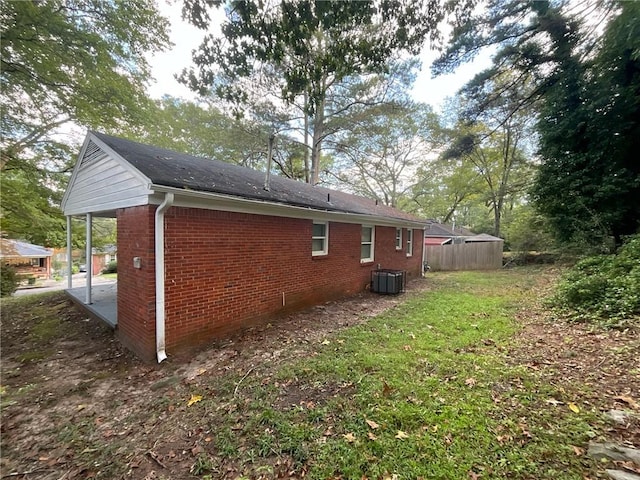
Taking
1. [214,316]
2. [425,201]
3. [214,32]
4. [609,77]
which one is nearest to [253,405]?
[214,316]

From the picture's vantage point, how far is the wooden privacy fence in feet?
55.9

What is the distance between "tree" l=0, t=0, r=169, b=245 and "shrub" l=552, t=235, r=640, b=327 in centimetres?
1371

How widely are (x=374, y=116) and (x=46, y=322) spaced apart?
16224 mm

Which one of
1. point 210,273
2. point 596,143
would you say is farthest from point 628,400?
point 596,143

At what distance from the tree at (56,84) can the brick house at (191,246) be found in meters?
3.49

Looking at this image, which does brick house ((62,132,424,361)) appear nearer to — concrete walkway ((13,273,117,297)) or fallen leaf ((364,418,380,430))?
fallen leaf ((364,418,380,430))

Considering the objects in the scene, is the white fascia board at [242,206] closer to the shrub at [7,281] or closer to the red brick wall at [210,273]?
the red brick wall at [210,273]

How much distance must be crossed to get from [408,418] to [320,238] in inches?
219

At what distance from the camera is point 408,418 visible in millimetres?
2752

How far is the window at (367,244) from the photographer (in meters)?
9.84

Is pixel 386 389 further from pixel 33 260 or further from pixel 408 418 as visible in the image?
pixel 33 260

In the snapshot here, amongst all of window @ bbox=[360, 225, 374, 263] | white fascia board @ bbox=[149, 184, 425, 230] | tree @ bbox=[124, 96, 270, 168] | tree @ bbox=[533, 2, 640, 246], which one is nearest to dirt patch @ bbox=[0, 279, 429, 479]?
white fascia board @ bbox=[149, 184, 425, 230]

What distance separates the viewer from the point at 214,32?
4449 mm

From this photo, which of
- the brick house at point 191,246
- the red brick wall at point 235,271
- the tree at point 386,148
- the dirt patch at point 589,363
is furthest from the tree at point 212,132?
the dirt patch at point 589,363
